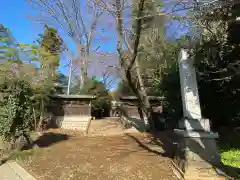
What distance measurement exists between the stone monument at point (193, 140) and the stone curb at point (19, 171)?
3.57m

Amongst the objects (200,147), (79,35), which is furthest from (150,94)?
(200,147)

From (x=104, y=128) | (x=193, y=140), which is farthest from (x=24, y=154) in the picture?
(x=104, y=128)

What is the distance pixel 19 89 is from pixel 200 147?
5652 mm

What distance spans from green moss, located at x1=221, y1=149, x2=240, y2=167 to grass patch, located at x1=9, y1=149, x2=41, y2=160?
18.6ft

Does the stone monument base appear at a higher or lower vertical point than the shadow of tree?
higher

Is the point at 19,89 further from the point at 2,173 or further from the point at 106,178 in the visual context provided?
the point at 106,178

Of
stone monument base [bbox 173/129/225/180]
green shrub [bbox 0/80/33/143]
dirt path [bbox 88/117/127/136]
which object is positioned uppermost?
green shrub [bbox 0/80/33/143]

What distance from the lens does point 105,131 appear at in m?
14.9

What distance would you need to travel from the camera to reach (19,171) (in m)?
6.07

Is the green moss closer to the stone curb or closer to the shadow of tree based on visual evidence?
the stone curb

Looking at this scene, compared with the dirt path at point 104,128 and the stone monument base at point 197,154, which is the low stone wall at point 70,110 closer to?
the dirt path at point 104,128

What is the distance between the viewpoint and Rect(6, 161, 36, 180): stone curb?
5590 mm

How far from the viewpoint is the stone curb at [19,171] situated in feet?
18.3

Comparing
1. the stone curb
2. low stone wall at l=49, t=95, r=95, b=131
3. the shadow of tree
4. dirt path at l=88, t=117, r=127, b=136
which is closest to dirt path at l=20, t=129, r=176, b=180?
the stone curb
